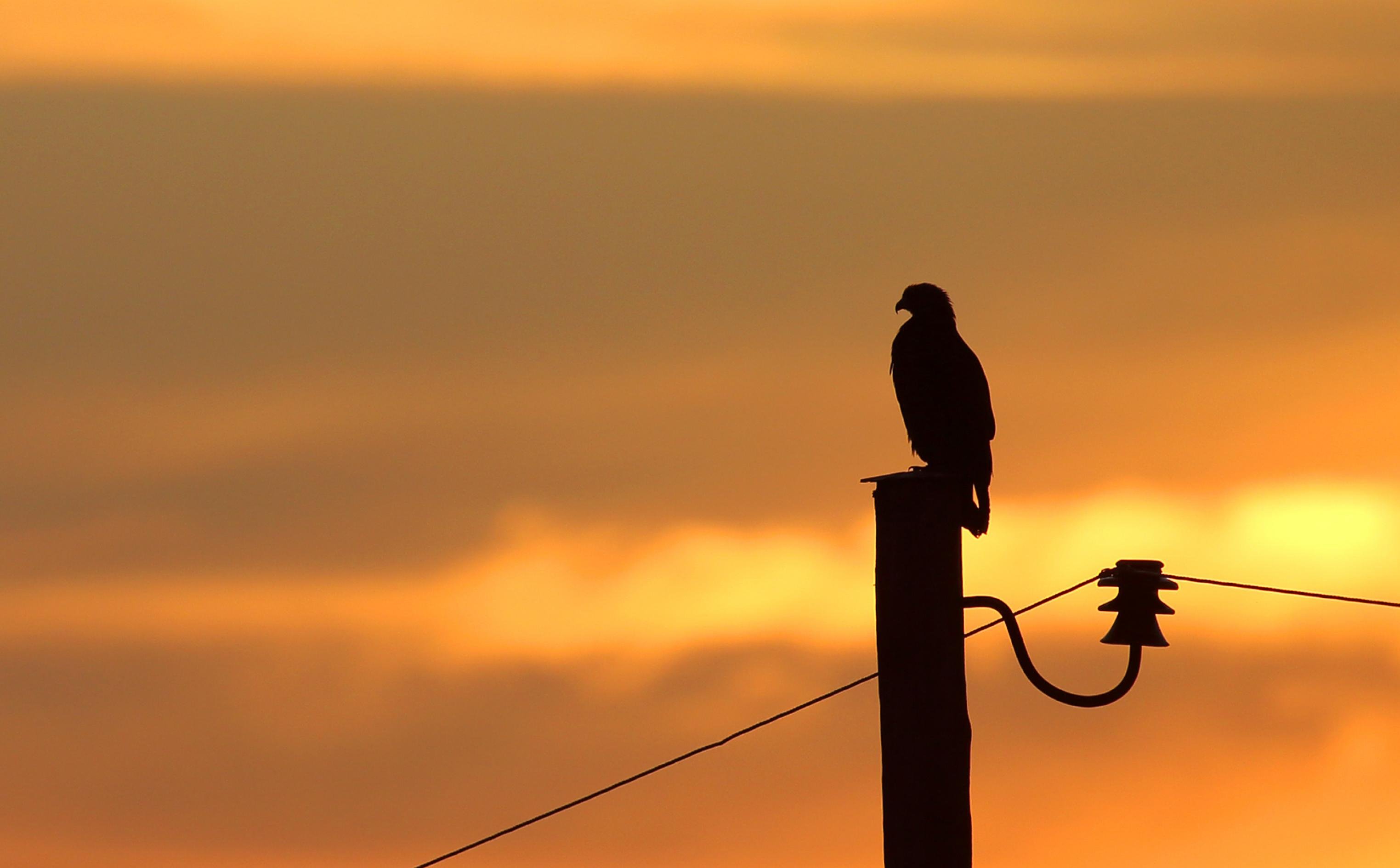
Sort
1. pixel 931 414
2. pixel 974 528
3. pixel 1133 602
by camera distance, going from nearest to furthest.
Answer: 1. pixel 1133 602
2. pixel 974 528
3. pixel 931 414

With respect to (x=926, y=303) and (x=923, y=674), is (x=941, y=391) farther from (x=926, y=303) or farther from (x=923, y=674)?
(x=923, y=674)

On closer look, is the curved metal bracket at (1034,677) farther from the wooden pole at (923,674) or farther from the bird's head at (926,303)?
the bird's head at (926,303)

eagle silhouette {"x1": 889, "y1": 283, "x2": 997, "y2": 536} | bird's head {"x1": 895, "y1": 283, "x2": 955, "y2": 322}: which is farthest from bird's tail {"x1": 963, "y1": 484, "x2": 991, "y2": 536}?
bird's head {"x1": 895, "y1": 283, "x2": 955, "y2": 322}

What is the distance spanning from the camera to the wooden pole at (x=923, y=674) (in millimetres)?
6512

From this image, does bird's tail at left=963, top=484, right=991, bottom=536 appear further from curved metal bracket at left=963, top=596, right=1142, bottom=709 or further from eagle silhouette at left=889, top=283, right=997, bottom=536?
curved metal bracket at left=963, top=596, right=1142, bottom=709

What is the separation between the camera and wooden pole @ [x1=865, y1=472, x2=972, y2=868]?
21.4 ft

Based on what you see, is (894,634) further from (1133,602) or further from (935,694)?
(1133,602)

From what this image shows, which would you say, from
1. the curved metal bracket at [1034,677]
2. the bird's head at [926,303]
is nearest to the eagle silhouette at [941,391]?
the bird's head at [926,303]

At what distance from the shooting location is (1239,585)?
8.27 meters

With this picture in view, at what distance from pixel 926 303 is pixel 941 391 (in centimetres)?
119

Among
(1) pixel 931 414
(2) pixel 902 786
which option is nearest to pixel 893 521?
(2) pixel 902 786

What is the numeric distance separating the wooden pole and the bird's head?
6.77m

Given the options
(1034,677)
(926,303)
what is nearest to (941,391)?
(926,303)

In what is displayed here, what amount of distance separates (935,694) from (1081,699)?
1.00 meters
